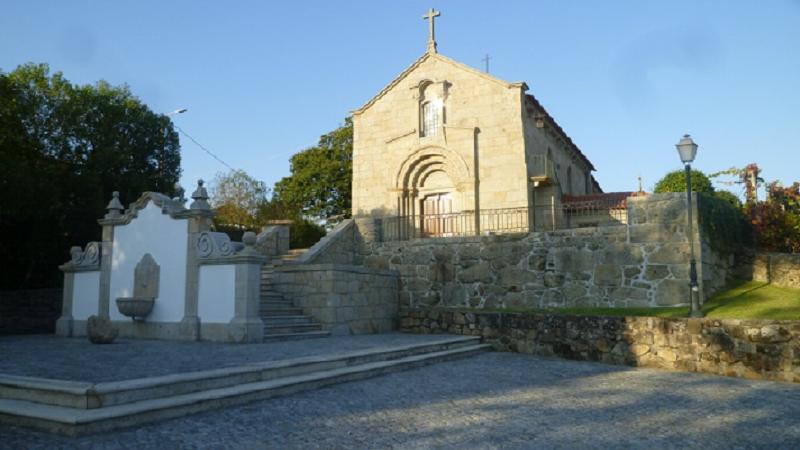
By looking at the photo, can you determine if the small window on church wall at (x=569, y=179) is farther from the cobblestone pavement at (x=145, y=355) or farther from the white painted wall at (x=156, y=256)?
the white painted wall at (x=156, y=256)

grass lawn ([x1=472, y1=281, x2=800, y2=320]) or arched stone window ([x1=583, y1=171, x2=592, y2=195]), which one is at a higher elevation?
arched stone window ([x1=583, y1=171, x2=592, y2=195])

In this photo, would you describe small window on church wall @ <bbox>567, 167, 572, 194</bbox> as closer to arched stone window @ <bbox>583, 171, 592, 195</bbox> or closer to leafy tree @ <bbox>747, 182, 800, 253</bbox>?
arched stone window @ <bbox>583, 171, 592, 195</bbox>

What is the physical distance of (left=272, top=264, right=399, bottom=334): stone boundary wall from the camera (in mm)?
13031

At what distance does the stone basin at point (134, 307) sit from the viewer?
12438 mm

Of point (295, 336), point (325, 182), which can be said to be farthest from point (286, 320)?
point (325, 182)

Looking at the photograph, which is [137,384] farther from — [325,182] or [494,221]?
[325,182]

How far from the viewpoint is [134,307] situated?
12.4 m

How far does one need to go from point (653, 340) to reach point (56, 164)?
63.2ft

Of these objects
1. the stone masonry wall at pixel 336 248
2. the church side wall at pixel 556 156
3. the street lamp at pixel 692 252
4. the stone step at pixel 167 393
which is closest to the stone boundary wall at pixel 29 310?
the stone masonry wall at pixel 336 248

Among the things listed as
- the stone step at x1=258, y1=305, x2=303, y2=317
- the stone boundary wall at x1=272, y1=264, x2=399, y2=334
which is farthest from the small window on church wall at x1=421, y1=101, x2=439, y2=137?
the stone step at x1=258, y1=305, x2=303, y2=317

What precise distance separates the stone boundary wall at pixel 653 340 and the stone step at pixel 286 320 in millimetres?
3215

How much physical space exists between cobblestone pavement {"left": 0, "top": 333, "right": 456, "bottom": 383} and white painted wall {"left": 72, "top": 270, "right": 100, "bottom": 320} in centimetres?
270

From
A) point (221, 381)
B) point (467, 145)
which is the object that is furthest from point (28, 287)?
point (221, 381)

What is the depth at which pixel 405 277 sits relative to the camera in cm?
1775
